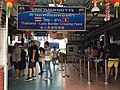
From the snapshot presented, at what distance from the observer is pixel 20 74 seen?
35.9 feet

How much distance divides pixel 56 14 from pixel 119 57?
116 inches

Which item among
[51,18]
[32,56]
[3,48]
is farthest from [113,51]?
[3,48]

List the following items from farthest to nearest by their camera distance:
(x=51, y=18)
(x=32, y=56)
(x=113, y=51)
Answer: (x=32, y=56), (x=113, y=51), (x=51, y=18)

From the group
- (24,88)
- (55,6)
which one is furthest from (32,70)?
(55,6)

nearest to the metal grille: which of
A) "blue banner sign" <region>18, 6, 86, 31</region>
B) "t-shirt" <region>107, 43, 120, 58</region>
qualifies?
"blue banner sign" <region>18, 6, 86, 31</region>

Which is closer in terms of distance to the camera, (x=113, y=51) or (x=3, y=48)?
(x=3, y=48)

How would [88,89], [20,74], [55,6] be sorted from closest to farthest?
[88,89]
[55,6]
[20,74]

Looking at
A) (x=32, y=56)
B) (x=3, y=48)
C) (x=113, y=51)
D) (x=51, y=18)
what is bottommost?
(x=32, y=56)

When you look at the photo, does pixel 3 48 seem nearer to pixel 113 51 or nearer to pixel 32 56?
pixel 32 56

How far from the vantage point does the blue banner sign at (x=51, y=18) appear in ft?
29.0

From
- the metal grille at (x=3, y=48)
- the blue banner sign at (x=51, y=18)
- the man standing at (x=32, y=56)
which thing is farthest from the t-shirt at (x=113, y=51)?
the metal grille at (x=3, y=48)

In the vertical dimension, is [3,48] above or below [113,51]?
above

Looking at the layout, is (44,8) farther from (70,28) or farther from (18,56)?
(18,56)

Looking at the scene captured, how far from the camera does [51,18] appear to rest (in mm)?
9062
